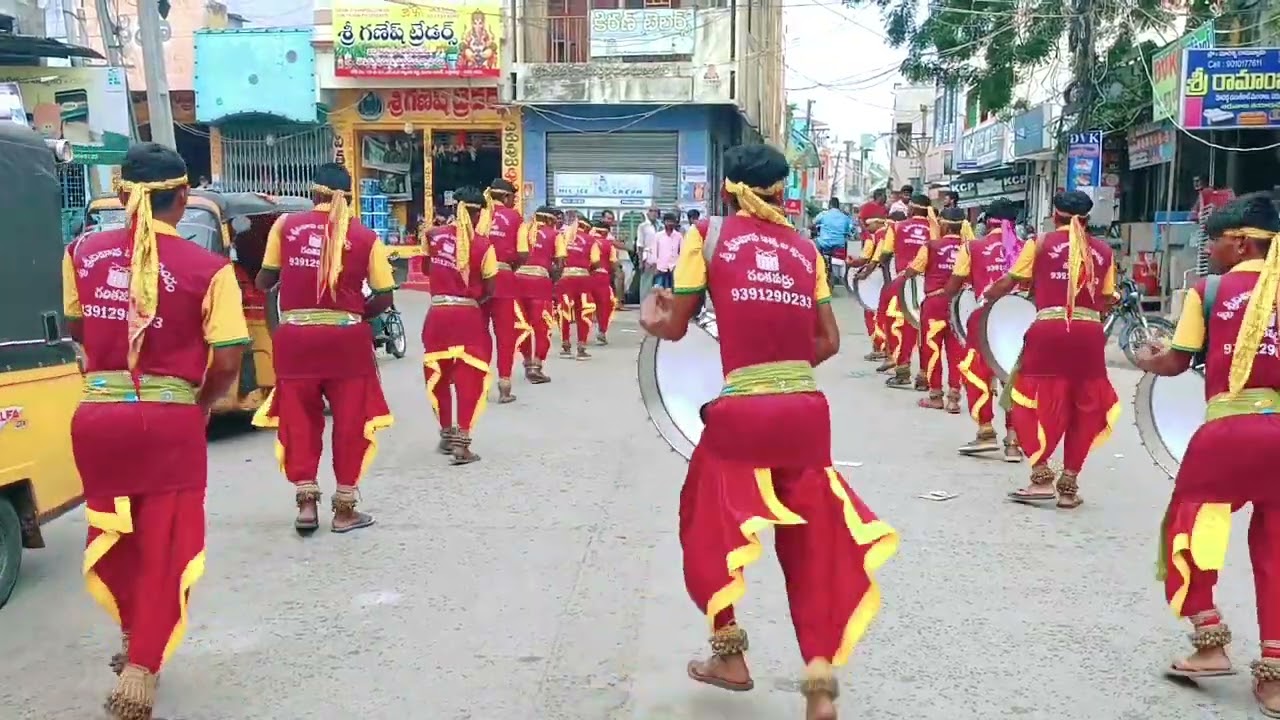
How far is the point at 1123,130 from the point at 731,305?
18.8 meters

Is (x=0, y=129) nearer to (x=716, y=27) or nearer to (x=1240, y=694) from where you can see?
(x=1240, y=694)

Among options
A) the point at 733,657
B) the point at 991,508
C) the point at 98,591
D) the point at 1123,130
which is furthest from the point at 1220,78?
the point at 98,591

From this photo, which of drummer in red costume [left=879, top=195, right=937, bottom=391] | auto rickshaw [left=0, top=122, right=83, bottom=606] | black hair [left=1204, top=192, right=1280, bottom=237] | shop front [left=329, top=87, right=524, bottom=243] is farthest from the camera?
shop front [left=329, top=87, right=524, bottom=243]

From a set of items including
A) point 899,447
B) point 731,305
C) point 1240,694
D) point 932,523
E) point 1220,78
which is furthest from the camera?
point 1220,78

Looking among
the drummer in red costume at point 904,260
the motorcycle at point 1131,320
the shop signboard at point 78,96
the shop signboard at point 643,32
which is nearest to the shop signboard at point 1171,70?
the motorcycle at point 1131,320

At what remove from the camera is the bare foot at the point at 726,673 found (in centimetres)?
418

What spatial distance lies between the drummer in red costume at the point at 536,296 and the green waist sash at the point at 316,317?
614cm

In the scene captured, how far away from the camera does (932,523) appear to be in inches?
272

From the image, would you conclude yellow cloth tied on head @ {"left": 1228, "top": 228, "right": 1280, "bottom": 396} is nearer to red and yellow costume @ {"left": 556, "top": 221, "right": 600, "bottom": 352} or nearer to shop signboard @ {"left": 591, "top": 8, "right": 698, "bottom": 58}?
red and yellow costume @ {"left": 556, "top": 221, "right": 600, "bottom": 352}

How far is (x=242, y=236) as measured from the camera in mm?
10352

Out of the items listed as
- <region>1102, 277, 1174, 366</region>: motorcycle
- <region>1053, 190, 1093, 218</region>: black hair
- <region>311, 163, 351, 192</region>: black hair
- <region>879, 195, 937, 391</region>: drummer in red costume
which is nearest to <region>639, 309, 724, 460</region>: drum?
<region>311, 163, 351, 192</region>: black hair

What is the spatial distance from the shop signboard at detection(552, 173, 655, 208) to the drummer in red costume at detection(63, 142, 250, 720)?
20.2m

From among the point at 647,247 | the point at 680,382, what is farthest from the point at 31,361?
the point at 647,247

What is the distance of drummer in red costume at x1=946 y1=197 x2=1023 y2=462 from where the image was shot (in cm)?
858
